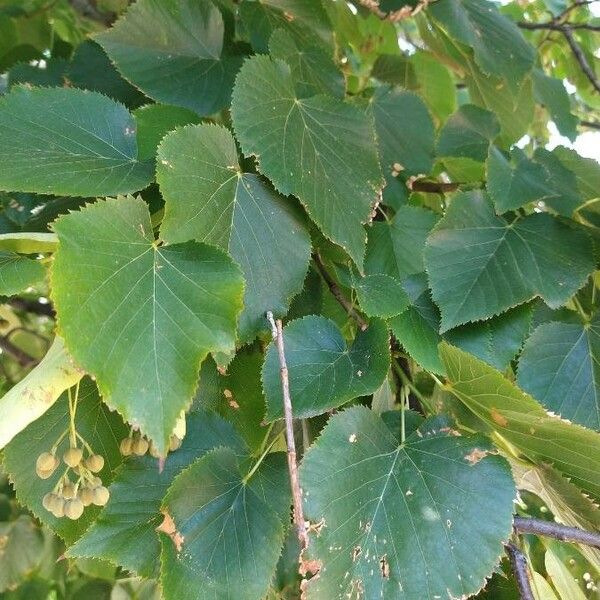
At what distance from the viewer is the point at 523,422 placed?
628mm

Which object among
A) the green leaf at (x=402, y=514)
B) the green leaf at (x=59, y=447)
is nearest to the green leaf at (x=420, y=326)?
the green leaf at (x=402, y=514)

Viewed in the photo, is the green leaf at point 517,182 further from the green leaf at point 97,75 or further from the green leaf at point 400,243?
the green leaf at point 97,75

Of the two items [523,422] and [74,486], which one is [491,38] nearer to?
[523,422]

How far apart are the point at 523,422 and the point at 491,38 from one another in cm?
69

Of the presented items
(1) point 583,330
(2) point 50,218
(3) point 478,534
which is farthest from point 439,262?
(2) point 50,218

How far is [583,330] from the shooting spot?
0.83 metres

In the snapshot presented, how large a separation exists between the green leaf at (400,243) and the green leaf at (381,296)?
3.8 inches

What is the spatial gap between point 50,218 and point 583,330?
2.27 ft

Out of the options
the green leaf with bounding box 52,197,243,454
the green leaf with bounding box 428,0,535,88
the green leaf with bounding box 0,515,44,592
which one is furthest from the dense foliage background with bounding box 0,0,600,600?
the green leaf with bounding box 0,515,44,592

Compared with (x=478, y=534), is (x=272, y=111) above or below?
above

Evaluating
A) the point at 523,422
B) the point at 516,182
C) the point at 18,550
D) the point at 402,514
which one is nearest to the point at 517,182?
the point at 516,182

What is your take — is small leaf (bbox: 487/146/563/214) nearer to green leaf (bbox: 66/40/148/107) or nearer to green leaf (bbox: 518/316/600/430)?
green leaf (bbox: 518/316/600/430)

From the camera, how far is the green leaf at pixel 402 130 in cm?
98

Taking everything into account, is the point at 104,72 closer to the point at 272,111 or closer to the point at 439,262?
the point at 272,111
